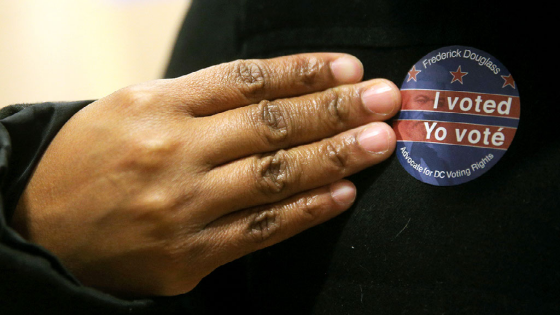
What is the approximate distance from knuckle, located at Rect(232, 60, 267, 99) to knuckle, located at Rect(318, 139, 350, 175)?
0.12 m

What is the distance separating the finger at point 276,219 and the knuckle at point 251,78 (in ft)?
0.53

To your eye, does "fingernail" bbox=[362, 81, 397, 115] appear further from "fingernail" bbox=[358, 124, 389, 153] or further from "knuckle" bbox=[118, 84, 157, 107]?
"knuckle" bbox=[118, 84, 157, 107]

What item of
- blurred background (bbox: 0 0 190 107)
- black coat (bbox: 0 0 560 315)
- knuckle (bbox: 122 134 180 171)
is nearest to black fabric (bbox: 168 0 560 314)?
black coat (bbox: 0 0 560 315)

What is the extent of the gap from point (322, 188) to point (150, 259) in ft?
0.83

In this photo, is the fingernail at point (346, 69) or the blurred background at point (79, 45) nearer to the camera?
the fingernail at point (346, 69)

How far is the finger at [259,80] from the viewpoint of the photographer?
0.55 m

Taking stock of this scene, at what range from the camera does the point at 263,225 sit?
21.4 inches

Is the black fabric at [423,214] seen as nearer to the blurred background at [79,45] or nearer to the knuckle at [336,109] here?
the knuckle at [336,109]

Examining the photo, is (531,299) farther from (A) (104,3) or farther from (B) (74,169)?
(A) (104,3)

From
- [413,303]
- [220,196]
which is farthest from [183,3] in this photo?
[413,303]

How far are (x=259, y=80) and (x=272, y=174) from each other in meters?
0.14

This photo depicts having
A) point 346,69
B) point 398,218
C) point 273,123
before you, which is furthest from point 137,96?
point 398,218

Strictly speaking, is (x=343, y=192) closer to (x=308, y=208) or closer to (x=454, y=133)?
(x=308, y=208)

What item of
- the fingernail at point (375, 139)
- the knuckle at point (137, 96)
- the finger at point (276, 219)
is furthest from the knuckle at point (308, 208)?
the knuckle at point (137, 96)
